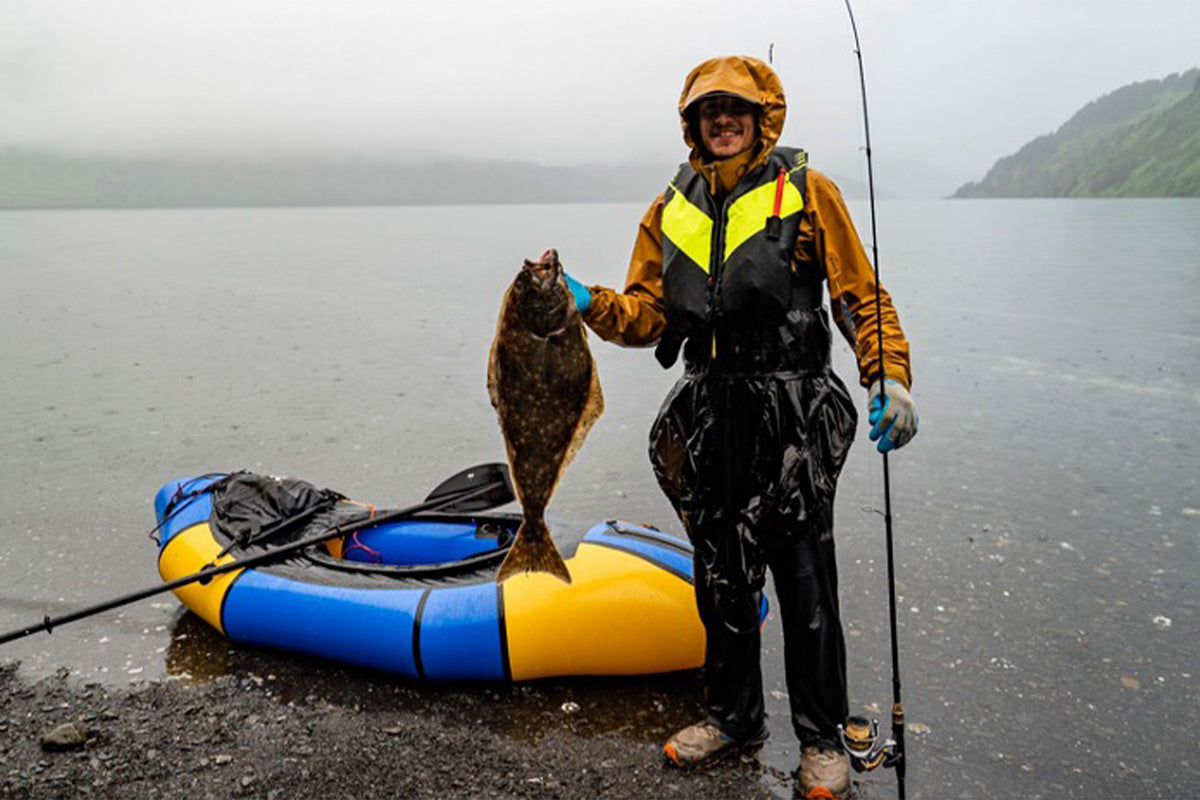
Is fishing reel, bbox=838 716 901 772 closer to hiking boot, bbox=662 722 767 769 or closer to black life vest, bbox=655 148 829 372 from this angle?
hiking boot, bbox=662 722 767 769

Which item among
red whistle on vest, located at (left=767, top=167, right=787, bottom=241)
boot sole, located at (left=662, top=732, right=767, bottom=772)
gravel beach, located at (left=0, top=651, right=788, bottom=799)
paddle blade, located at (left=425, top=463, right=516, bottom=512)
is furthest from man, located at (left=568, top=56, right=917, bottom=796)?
paddle blade, located at (left=425, top=463, right=516, bottom=512)

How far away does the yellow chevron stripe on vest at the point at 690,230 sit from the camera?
13.8 feet

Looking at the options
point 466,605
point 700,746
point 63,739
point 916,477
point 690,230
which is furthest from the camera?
point 916,477

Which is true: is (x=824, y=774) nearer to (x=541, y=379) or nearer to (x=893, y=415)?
(x=893, y=415)

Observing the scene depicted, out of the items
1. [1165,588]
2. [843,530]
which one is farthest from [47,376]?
[1165,588]

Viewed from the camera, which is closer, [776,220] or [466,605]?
[776,220]

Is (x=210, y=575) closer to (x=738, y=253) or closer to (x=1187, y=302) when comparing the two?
(x=738, y=253)

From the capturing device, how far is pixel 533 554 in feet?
13.8

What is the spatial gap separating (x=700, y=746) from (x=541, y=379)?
7.17 ft

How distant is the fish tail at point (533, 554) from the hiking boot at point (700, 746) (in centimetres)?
108

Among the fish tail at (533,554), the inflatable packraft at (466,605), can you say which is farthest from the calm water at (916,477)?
the fish tail at (533,554)

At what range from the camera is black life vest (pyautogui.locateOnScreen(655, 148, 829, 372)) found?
13.2 feet

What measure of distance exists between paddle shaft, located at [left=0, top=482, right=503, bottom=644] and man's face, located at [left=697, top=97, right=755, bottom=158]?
3037 millimetres

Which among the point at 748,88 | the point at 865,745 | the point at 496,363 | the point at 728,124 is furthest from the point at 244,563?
the point at 748,88
